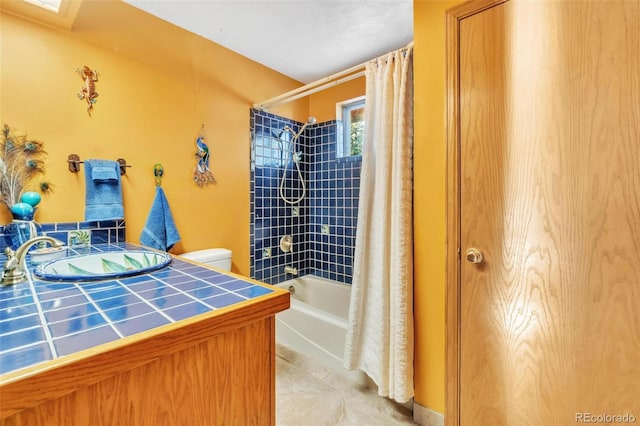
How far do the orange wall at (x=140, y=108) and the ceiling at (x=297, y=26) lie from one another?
122 millimetres

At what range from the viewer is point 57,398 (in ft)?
1.49

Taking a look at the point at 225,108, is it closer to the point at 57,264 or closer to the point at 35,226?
the point at 35,226

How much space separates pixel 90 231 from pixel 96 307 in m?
1.08

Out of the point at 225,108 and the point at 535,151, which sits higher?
the point at 225,108

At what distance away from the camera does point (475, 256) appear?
1.19 meters

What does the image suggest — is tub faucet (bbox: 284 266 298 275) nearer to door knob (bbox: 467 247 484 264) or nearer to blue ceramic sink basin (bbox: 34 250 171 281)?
blue ceramic sink basin (bbox: 34 250 171 281)

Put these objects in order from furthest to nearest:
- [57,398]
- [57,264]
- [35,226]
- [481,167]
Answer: [35,226] < [481,167] < [57,264] < [57,398]

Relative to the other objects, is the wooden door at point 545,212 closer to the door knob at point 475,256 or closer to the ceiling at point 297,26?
the door knob at point 475,256

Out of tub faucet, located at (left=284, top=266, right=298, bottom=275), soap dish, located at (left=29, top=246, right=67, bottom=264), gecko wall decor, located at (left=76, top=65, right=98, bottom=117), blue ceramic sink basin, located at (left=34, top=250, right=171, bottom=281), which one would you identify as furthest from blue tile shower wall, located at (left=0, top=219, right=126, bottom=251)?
tub faucet, located at (left=284, top=266, right=298, bottom=275)

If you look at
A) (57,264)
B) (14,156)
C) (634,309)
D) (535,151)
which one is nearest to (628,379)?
(634,309)

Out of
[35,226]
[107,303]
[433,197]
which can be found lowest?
[107,303]

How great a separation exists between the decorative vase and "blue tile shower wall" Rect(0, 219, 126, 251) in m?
0.01

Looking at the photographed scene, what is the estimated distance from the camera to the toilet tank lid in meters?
1.78

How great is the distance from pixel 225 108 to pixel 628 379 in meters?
2.45
